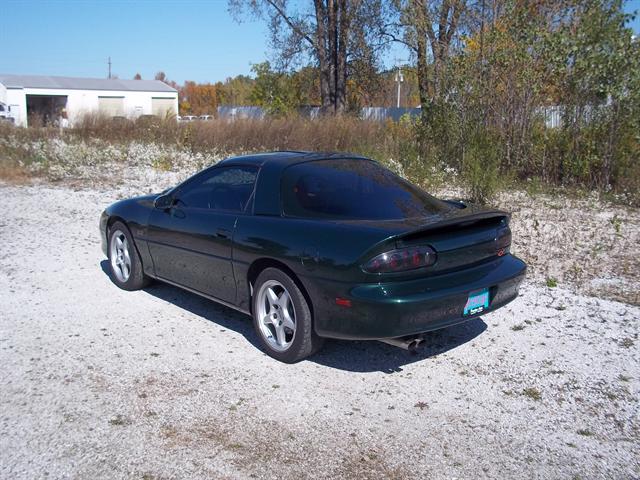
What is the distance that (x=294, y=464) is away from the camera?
3.35m

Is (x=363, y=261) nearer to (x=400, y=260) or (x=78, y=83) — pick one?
(x=400, y=260)

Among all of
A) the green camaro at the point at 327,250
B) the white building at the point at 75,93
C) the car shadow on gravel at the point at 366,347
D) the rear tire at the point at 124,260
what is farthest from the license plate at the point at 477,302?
the white building at the point at 75,93

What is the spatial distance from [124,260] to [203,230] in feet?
5.40

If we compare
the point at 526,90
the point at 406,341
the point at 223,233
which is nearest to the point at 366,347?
the point at 406,341

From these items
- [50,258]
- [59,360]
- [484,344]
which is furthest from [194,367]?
[50,258]

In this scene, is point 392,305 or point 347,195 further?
point 347,195

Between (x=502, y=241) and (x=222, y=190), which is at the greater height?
(x=222, y=190)

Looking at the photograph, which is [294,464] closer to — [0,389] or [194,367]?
[194,367]

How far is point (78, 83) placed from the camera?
61281mm

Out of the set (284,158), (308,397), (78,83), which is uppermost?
(78,83)

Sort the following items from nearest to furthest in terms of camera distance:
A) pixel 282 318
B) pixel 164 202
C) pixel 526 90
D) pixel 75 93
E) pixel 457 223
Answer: pixel 457 223 < pixel 282 318 < pixel 164 202 < pixel 526 90 < pixel 75 93

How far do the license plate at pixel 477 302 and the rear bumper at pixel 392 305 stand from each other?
38 mm

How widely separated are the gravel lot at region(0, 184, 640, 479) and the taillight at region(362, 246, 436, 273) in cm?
86

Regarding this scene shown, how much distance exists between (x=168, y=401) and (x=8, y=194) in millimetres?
10420
